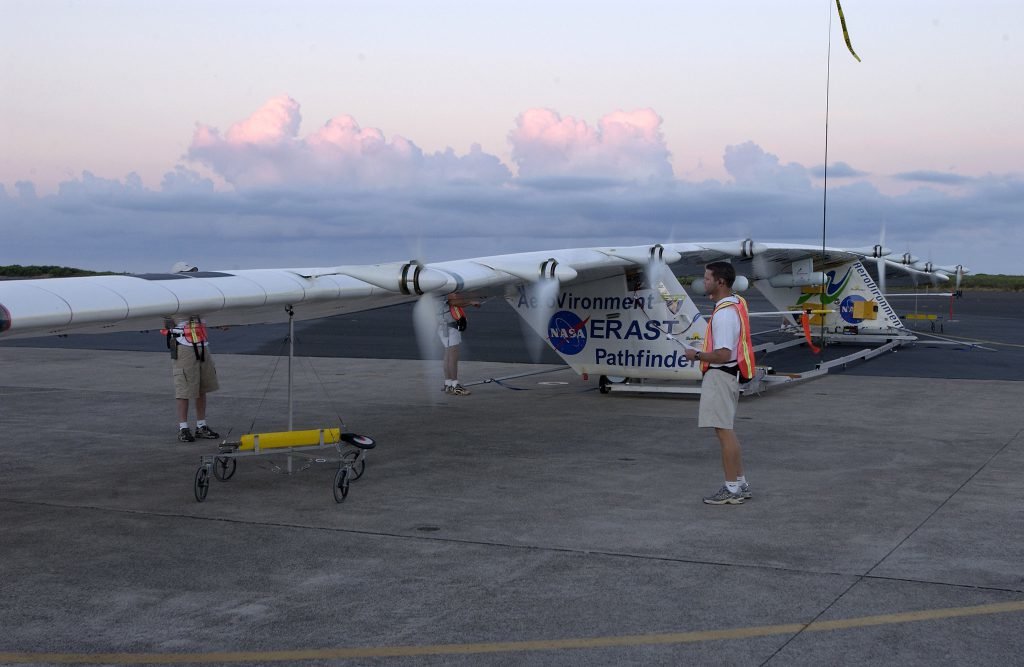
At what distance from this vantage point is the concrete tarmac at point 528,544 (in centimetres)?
618

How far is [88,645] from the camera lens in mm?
6156

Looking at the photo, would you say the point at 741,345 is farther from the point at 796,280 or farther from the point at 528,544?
the point at 796,280

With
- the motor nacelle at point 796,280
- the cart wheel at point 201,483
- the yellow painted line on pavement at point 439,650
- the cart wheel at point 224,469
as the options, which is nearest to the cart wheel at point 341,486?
→ the cart wheel at point 201,483

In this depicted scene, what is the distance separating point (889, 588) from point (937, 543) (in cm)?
146

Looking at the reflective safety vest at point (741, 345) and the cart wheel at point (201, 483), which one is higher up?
the reflective safety vest at point (741, 345)

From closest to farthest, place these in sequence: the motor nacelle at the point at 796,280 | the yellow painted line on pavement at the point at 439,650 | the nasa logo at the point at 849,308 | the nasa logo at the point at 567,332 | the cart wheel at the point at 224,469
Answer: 1. the yellow painted line on pavement at the point at 439,650
2. the cart wheel at the point at 224,469
3. the nasa logo at the point at 567,332
4. the motor nacelle at the point at 796,280
5. the nasa logo at the point at 849,308

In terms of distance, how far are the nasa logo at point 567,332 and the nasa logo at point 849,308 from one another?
1440 cm

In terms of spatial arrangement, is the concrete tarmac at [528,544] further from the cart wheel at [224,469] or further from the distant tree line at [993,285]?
the distant tree line at [993,285]

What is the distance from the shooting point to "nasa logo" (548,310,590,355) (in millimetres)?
18688

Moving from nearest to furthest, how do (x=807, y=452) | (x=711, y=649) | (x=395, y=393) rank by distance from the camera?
(x=711, y=649) < (x=807, y=452) < (x=395, y=393)

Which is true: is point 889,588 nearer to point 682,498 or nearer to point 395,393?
point 682,498

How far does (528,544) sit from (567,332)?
10567mm

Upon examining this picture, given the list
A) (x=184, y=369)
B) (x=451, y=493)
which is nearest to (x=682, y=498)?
(x=451, y=493)

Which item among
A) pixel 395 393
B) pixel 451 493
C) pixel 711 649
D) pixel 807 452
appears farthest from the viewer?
pixel 395 393
